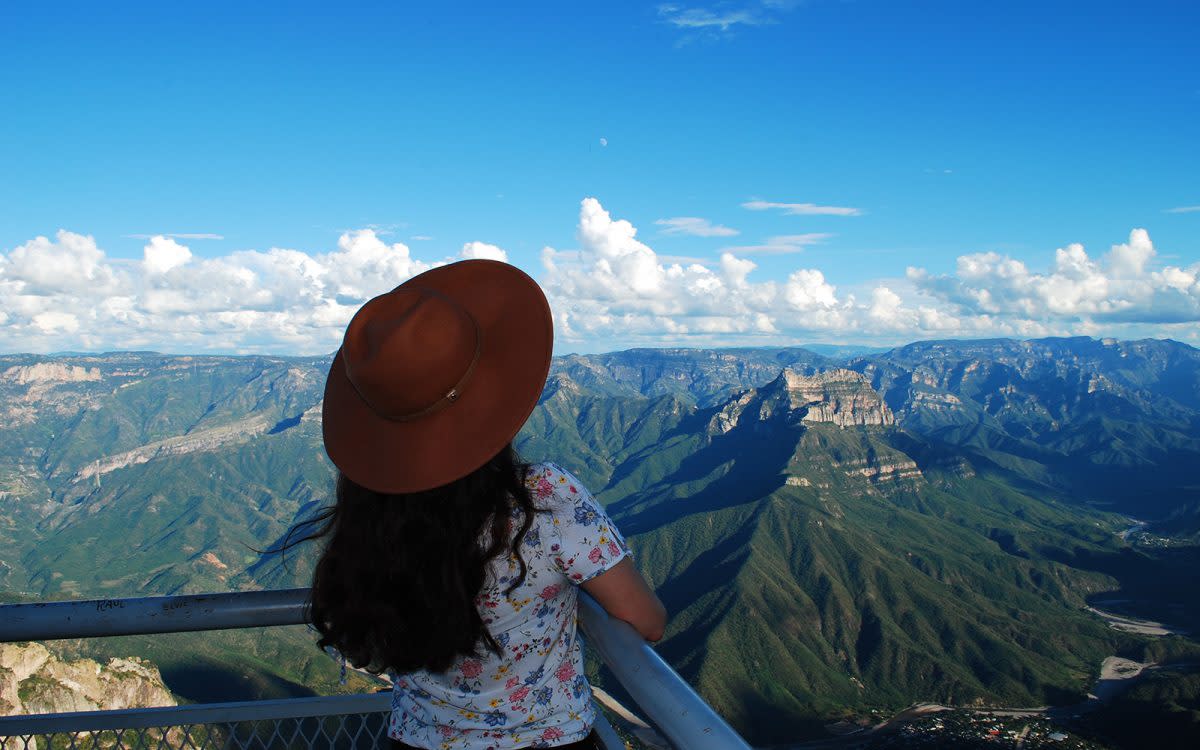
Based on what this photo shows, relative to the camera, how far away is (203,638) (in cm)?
16438

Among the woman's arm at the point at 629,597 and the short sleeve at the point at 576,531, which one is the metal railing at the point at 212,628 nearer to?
the woman's arm at the point at 629,597

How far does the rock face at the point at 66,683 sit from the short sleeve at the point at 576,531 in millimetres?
62154

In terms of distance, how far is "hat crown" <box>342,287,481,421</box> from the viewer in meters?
3.20

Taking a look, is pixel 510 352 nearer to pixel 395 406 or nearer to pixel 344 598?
pixel 395 406

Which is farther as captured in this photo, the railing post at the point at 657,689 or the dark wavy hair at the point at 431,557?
the dark wavy hair at the point at 431,557

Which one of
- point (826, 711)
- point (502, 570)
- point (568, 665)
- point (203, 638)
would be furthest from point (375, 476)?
point (203, 638)

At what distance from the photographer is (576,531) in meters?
3.41

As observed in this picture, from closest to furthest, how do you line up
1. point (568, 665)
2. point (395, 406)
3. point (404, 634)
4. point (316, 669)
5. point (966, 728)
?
1. point (395, 406)
2. point (404, 634)
3. point (568, 665)
4. point (966, 728)
5. point (316, 669)

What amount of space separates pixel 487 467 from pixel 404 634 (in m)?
0.91

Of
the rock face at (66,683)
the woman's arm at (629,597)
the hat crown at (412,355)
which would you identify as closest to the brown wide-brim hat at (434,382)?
the hat crown at (412,355)

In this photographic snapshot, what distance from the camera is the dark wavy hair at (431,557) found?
3.41 metres

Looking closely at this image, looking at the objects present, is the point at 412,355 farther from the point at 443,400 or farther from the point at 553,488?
the point at 553,488

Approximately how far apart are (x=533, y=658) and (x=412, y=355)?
163cm

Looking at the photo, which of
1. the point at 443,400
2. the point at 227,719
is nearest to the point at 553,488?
the point at 443,400
